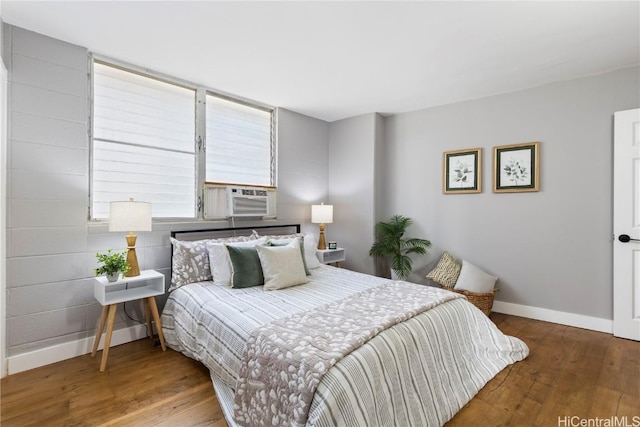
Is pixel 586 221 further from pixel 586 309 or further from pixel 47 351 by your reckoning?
pixel 47 351

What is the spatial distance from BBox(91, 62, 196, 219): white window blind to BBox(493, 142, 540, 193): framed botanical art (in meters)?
3.48

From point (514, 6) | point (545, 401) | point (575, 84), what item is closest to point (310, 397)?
point (545, 401)

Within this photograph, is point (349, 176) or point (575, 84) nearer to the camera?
point (575, 84)

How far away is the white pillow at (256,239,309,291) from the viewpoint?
2.69 m

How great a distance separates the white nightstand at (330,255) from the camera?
4118mm

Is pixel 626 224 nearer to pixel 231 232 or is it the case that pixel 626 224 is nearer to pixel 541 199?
pixel 541 199

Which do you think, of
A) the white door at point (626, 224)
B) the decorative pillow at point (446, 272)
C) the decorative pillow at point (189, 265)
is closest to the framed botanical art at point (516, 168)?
the white door at point (626, 224)

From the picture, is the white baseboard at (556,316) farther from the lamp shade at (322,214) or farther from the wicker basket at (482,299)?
the lamp shade at (322,214)

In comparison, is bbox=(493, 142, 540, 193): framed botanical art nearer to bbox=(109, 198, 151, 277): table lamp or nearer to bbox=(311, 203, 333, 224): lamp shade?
bbox=(311, 203, 333, 224): lamp shade

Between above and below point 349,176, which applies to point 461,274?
below

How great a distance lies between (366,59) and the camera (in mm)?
2824

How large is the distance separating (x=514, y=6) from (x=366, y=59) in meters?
1.14

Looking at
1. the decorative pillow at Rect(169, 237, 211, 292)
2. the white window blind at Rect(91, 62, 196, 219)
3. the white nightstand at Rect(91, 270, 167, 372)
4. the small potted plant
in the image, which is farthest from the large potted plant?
the small potted plant

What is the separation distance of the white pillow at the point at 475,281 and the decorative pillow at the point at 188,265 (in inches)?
109
